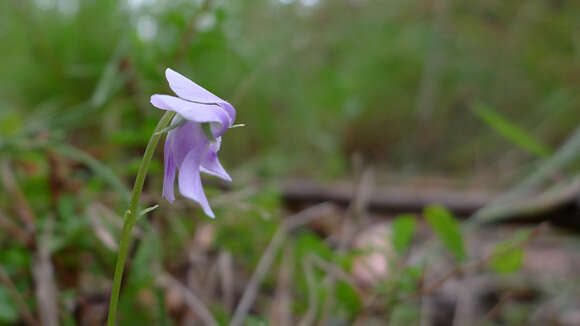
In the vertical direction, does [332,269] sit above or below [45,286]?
→ below

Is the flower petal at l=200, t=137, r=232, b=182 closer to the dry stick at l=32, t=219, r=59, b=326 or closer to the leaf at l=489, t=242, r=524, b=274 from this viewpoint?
the dry stick at l=32, t=219, r=59, b=326

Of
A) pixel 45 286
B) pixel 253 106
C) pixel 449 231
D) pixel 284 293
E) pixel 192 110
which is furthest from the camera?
pixel 253 106

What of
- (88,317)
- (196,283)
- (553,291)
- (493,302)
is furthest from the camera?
(493,302)

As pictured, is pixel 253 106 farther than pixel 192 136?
Yes

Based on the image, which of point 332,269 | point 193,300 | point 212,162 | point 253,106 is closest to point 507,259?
point 332,269

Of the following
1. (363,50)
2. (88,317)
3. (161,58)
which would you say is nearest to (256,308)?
(88,317)

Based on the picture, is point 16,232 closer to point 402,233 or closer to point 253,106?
point 402,233

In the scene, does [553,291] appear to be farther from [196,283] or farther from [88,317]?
[88,317]

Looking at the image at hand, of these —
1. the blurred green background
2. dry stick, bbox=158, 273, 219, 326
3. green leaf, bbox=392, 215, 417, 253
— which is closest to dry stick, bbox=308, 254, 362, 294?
the blurred green background
